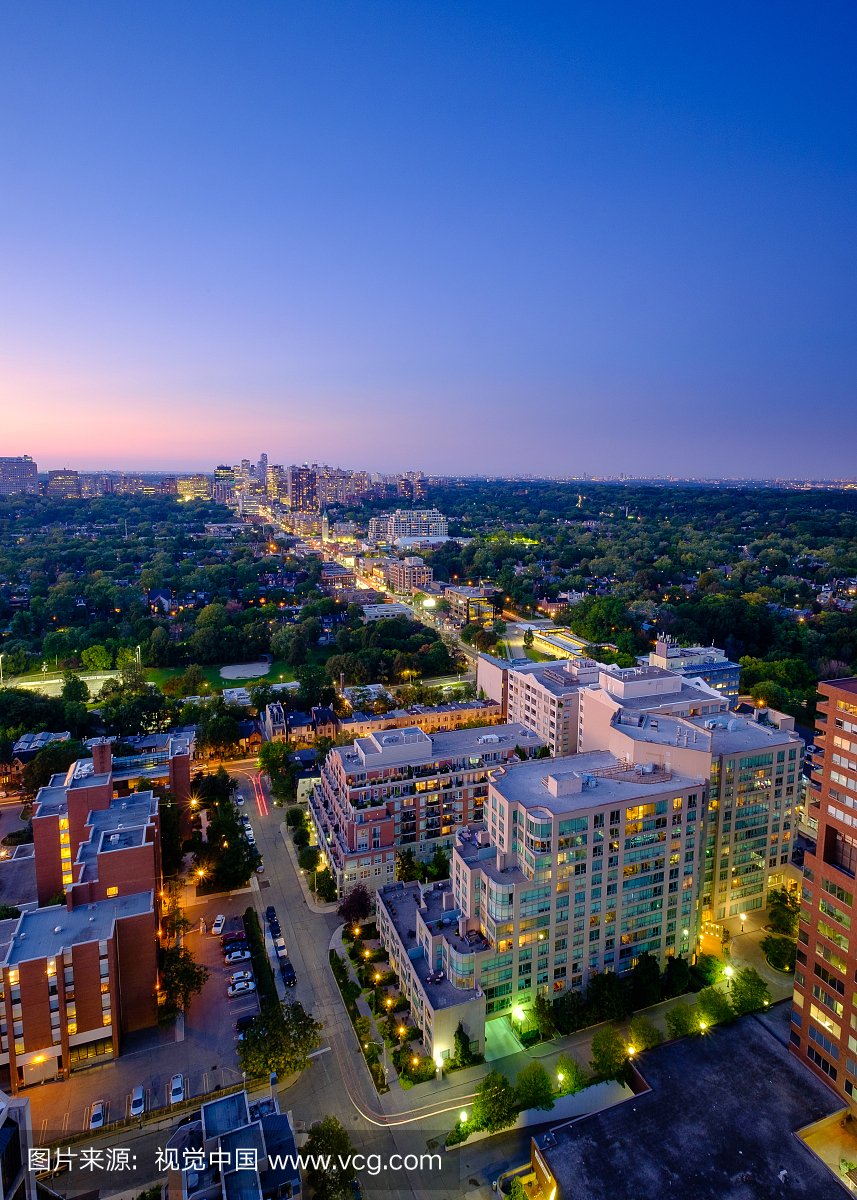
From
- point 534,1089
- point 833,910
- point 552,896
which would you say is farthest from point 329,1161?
point 833,910

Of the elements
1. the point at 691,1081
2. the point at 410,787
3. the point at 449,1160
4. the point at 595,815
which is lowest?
the point at 449,1160

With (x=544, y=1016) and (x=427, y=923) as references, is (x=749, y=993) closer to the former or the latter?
(x=544, y=1016)

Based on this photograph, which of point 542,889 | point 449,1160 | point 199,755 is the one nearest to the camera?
point 449,1160

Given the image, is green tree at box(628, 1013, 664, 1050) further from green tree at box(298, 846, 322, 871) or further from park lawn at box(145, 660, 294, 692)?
park lawn at box(145, 660, 294, 692)

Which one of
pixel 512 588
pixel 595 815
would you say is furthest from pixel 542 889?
pixel 512 588

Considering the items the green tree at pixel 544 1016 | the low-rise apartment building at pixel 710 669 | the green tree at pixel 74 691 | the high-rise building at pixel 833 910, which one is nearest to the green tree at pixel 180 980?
the green tree at pixel 544 1016

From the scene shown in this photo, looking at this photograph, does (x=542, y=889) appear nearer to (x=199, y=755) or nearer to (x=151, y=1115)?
(x=151, y=1115)

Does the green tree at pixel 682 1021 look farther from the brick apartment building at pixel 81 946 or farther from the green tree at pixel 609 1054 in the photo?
the brick apartment building at pixel 81 946
